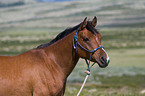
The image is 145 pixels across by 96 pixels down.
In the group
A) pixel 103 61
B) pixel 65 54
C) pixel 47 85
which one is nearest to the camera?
pixel 47 85

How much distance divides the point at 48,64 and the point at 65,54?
1.49 ft

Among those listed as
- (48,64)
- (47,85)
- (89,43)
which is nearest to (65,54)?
(48,64)

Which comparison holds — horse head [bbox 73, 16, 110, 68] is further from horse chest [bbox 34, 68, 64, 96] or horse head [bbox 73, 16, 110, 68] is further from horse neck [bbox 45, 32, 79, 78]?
horse chest [bbox 34, 68, 64, 96]

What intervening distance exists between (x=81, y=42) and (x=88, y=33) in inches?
9.7

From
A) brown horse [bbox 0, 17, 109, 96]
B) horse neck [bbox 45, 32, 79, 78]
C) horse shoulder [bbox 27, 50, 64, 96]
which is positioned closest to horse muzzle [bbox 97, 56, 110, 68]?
brown horse [bbox 0, 17, 109, 96]

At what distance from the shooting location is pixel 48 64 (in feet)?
17.4

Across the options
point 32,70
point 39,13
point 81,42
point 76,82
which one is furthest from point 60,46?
point 39,13

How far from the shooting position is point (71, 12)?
188m

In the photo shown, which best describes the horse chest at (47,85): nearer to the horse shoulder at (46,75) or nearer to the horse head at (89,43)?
the horse shoulder at (46,75)

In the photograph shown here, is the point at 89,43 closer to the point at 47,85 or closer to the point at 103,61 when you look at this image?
the point at 103,61

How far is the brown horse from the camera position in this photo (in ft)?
16.2

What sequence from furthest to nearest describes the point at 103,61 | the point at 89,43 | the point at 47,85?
1. the point at 89,43
2. the point at 103,61
3. the point at 47,85

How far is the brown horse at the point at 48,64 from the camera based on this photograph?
16.2ft

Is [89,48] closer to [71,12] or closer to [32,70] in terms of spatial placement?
[32,70]
